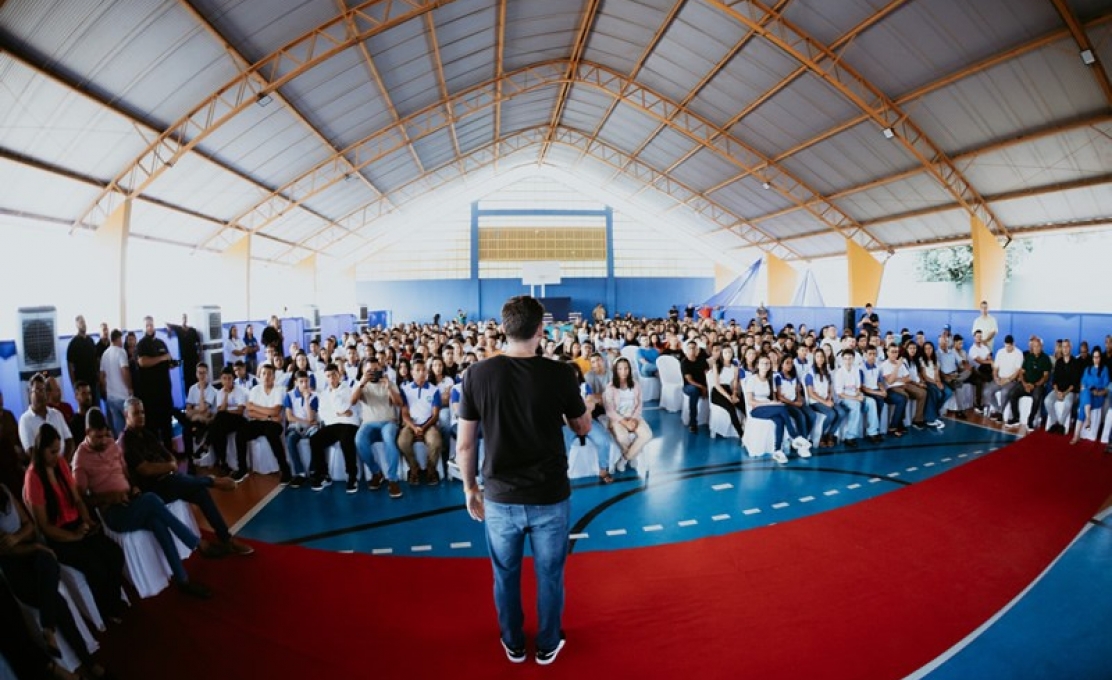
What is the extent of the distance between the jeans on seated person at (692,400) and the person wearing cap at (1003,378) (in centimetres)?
457

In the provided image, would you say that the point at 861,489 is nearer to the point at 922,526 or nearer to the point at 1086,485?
the point at 922,526

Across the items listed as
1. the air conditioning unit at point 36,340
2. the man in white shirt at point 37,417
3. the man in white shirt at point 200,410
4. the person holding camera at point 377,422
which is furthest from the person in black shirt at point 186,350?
the person holding camera at point 377,422

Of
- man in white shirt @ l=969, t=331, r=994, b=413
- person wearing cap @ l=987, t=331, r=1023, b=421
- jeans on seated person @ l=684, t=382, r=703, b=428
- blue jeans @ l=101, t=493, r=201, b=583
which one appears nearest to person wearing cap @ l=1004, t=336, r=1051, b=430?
person wearing cap @ l=987, t=331, r=1023, b=421

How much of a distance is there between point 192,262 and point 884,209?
23.5 m

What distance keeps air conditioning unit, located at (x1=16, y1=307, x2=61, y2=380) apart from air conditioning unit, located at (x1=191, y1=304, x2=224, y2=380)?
3138 millimetres

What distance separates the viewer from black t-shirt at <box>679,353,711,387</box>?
7910 mm

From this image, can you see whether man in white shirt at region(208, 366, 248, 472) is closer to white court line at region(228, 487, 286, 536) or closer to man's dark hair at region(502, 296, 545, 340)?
white court line at region(228, 487, 286, 536)

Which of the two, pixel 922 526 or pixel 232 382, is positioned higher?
pixel 232 382

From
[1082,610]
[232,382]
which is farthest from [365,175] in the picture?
[1082,610]

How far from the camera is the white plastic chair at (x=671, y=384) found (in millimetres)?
9023

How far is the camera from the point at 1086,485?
492 centimetres

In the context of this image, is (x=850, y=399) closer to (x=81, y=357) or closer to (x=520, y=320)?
(x=520, y=320)

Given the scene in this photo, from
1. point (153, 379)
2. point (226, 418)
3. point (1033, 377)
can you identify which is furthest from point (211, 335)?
point (1033, 377)

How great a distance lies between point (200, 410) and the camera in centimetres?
615
